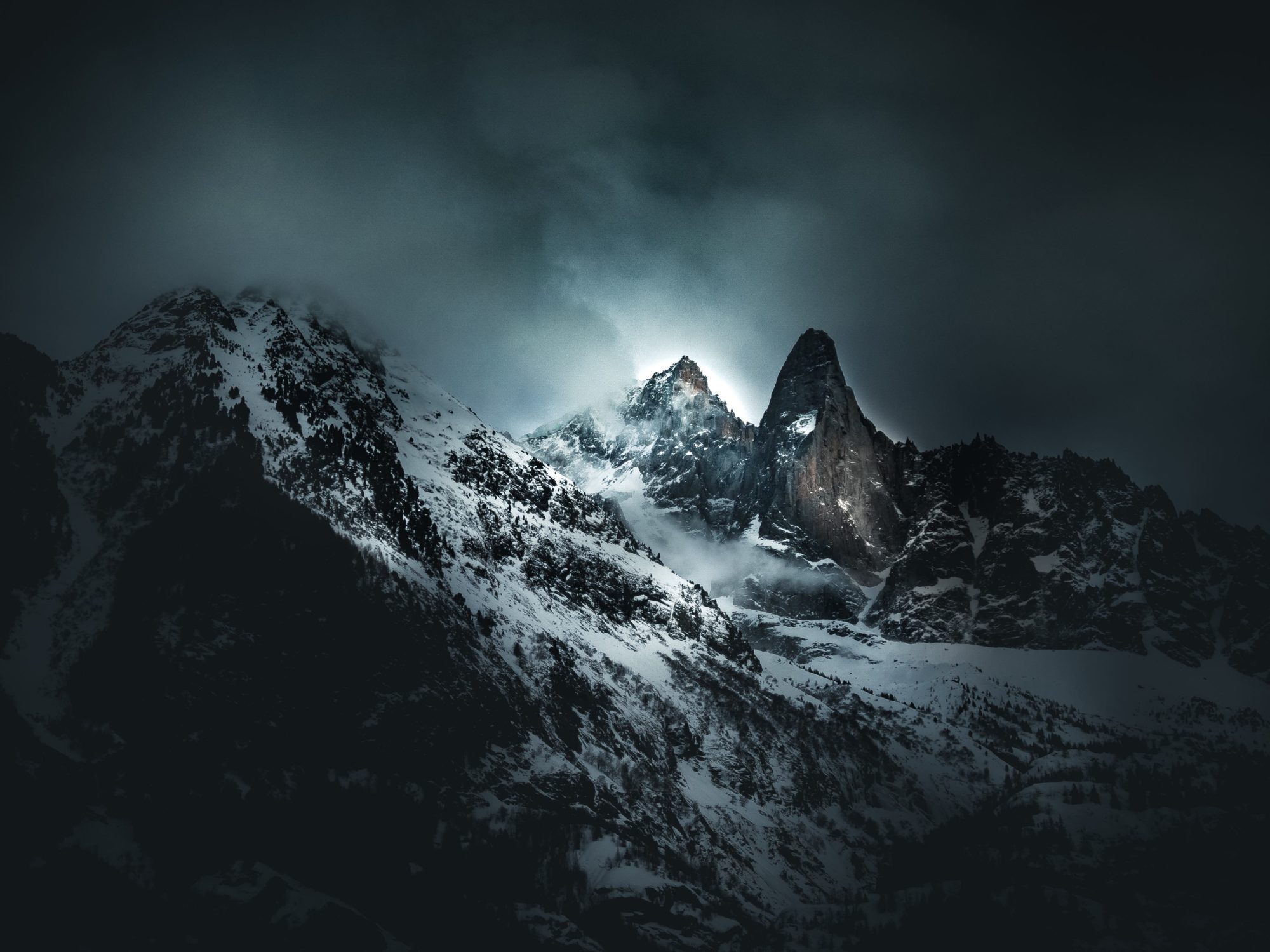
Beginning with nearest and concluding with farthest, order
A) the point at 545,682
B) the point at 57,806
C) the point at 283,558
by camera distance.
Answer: the point at 57,806, the point at 283,558, the point at 545,682

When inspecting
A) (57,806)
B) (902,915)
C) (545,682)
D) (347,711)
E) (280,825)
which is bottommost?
(57,806)

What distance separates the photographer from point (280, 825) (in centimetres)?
14612

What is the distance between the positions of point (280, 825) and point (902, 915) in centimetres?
9820

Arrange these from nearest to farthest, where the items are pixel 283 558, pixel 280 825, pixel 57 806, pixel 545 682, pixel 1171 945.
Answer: pixel 57 806 < pixel 280 825 < pixel 1171 945 < pixel 283 558 < pixel 545 682

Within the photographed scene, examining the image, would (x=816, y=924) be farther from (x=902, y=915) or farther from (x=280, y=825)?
(x=280, y=825)

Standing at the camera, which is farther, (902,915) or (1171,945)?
(902,915)

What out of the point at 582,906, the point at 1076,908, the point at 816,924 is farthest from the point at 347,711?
the point at 1076,908

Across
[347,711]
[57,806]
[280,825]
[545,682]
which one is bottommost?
[57,806]

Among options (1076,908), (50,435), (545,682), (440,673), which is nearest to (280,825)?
(440,673)

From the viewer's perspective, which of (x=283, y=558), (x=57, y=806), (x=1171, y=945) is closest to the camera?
(x=57, y=806)

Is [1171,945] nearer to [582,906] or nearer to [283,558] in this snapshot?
[582,906]

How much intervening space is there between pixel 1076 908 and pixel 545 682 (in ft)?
305

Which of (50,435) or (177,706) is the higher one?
(50,435)

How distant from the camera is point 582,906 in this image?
532 feet
